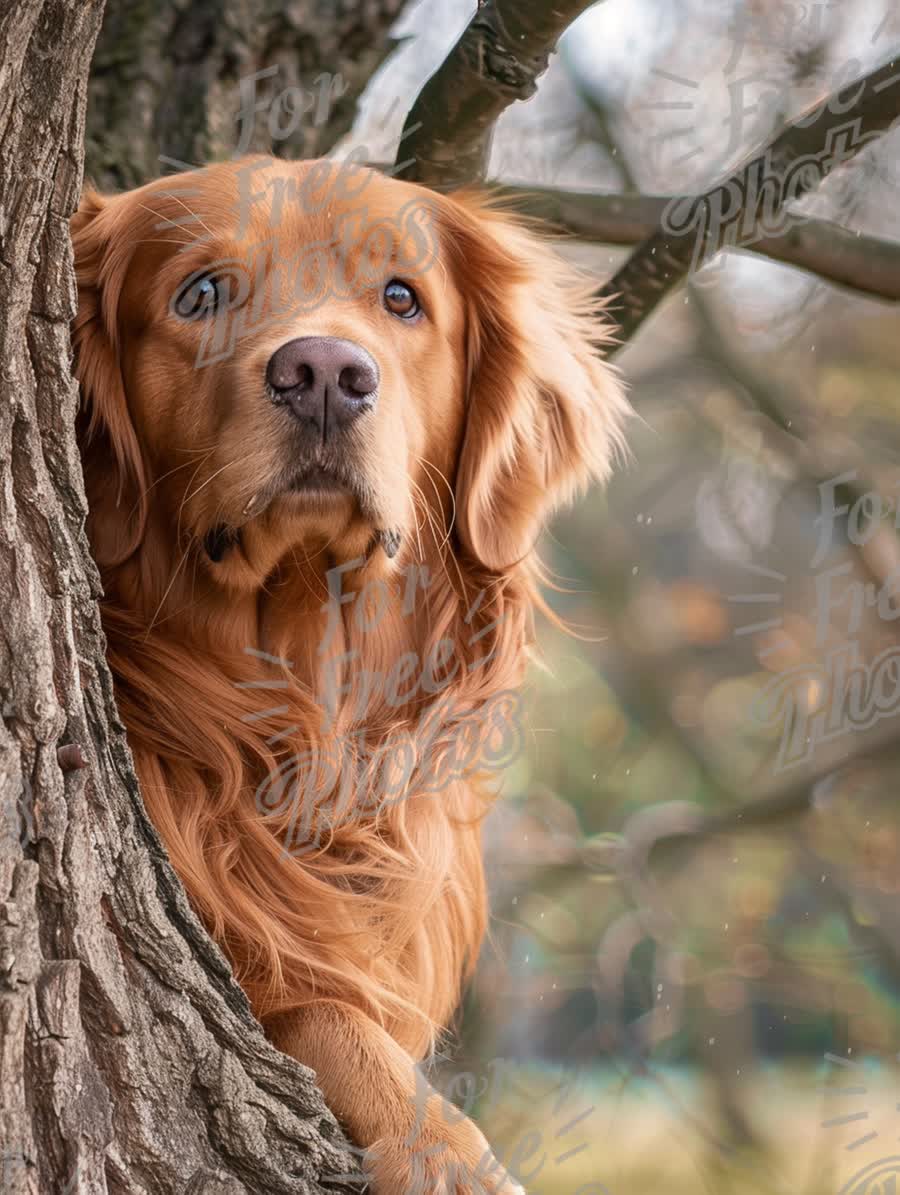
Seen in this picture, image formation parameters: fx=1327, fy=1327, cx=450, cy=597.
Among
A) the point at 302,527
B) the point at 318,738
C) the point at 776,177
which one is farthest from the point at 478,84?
the point at 318,738

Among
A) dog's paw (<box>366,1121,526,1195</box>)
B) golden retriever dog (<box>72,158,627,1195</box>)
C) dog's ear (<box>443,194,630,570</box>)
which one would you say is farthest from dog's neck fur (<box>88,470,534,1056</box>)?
dog's paw (<box>366,1121,526,1195</box>)

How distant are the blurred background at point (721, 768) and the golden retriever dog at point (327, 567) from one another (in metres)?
2.01

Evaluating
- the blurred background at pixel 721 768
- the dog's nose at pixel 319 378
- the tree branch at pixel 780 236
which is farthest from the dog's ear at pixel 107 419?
the blurred background at pixel 721 768

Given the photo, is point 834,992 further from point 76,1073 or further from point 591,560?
point 76,1073

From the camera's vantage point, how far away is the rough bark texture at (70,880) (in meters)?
1.41

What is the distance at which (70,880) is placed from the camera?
1.48m

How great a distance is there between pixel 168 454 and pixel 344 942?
83 centimetres

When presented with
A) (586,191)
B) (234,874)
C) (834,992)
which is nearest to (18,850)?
(234,874)

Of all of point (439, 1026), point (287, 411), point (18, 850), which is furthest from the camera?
point (439, 1026)

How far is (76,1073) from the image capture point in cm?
144

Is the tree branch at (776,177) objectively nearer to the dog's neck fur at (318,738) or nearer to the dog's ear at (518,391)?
the dog's ear at (518,391)

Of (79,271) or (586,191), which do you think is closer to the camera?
(79,271)

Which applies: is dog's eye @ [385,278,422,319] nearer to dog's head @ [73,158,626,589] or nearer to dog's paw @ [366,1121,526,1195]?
dog's head @ [73,158,626,589]

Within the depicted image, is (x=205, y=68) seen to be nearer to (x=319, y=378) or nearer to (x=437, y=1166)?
(x=319, y=378)
